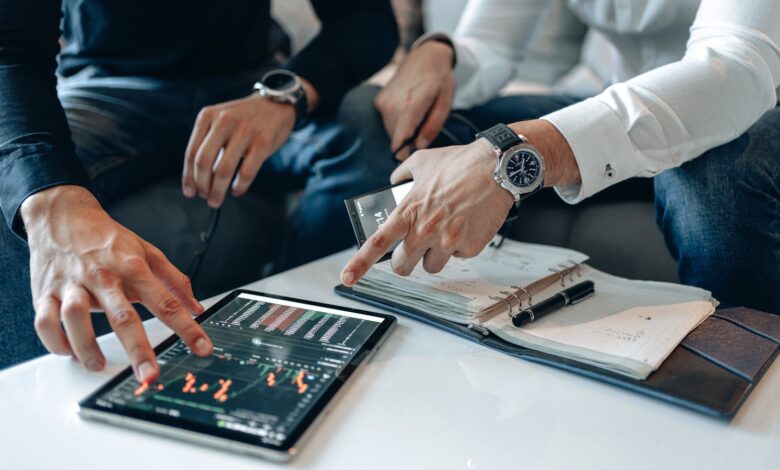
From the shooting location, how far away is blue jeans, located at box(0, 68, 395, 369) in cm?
104

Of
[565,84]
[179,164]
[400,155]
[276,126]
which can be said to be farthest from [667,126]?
[565,84]

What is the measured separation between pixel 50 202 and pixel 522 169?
1.60ft

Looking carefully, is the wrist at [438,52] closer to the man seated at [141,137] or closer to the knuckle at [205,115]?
the man seated at [141,137]

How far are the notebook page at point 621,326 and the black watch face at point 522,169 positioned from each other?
Answer: 0.40 feet

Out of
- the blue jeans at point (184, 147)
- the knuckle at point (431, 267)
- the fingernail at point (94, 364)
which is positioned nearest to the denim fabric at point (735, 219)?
the knuckle at point (431, 267)

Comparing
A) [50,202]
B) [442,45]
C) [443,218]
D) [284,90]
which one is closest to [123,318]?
[50,202]

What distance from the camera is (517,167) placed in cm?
68

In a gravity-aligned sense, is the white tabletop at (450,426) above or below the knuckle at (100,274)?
below

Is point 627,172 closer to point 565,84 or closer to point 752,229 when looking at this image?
point 752,229

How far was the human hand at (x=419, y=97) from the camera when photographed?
1.04 meters

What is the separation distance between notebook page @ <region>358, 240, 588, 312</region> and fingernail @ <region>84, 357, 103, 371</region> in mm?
287

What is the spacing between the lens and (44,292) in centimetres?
61

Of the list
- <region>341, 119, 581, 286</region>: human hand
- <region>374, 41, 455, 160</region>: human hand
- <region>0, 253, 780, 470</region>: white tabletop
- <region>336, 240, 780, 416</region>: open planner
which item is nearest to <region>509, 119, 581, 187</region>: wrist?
<region>341, 119, 581, 286</region>: human hand

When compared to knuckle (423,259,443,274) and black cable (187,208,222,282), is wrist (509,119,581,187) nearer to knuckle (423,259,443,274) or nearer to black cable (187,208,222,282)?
knuckle (423,259,443,274)
